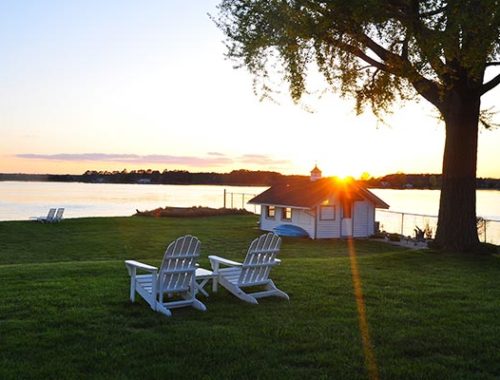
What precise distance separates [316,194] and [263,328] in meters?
22.4

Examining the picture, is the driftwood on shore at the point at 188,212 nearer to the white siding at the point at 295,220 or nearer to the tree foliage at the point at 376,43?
the white siding at the point at 295,220

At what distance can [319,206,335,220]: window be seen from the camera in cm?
2853

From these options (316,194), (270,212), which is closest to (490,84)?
(316,194)

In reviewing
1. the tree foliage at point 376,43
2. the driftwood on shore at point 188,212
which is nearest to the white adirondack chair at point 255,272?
the tree foliage at point 376,43

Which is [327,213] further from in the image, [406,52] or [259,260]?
[259,260]

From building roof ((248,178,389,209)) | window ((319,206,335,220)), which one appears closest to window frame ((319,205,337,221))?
window ((319,206,335,220))

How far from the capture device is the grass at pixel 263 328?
541 centimetres

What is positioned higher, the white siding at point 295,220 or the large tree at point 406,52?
the large tree at point 406,52

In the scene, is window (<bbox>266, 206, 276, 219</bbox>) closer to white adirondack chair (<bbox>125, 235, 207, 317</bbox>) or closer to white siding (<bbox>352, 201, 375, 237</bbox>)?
white siding (<bbox>352, 201, 375, 237</bbox>)

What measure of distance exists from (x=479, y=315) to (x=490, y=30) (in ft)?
23.3

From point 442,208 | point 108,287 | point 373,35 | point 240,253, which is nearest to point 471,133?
point 442,208

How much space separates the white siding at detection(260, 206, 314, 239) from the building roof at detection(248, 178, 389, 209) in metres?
0.53

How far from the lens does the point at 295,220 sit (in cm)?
2959

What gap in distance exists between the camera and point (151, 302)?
25.2 feet
